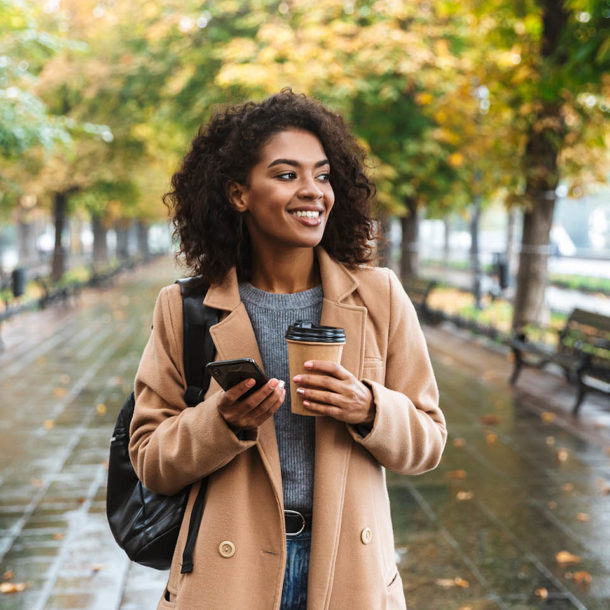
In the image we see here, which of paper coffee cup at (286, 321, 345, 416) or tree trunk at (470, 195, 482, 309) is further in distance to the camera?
tree trunk at (470, 195, 482, 309)

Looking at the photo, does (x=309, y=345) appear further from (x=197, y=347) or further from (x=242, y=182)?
(x=242, y=182)

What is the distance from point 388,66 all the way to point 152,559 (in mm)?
14110

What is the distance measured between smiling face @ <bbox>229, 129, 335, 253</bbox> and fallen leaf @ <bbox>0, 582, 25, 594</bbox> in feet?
11.0

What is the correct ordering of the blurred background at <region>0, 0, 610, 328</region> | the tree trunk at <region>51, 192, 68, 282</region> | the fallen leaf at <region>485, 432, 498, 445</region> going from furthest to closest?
the tree trunk at <region>51, 192, 68, 282</region> → the blurred background at <region>0, 0, 610, 328</region> → the fallen leaf at <region>485, 432, 498, 445</region>

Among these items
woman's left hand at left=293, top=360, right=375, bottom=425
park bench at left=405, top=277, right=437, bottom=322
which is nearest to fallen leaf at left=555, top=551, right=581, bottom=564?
woman's left hand at left=293, top=360, right=375, bottom=425

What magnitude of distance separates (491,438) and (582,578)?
3.13 m

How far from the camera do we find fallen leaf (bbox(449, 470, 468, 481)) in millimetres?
6583

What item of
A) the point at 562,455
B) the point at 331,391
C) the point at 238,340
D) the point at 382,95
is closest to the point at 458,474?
the point at 562,455

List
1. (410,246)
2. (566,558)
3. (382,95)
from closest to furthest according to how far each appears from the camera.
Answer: (566,558), (382,95), (410,246)

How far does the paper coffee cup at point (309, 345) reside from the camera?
5.82ft

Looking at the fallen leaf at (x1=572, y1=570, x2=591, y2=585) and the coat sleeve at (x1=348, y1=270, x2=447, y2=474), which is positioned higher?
the coat sleeve at (x1=348, y1=270, x2=447, y2=474)

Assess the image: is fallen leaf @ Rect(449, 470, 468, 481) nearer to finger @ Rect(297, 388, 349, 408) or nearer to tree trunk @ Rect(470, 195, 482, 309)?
finger @ Rect(297, 388, 349, 408)

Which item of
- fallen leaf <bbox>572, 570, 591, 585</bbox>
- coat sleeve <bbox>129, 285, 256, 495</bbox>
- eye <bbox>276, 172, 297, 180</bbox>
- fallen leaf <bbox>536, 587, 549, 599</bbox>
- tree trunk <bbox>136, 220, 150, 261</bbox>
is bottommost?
tree trunk <bbox>136, 220, 150, 261</bbox>

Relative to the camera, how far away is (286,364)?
2072 mm
